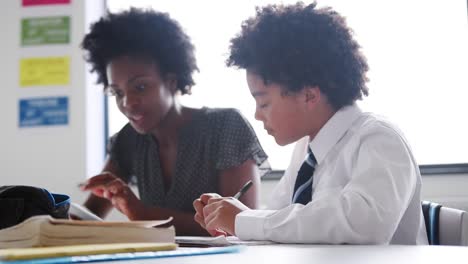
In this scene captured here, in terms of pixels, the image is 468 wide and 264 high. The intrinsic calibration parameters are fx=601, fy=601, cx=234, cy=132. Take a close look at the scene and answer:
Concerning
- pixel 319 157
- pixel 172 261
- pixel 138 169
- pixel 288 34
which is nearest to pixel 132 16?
pixel 138 169

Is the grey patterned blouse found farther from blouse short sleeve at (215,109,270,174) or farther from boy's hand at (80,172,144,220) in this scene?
boy's hand at (80,172,144,220)

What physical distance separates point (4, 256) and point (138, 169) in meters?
1.29

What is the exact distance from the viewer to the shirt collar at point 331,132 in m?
1.14

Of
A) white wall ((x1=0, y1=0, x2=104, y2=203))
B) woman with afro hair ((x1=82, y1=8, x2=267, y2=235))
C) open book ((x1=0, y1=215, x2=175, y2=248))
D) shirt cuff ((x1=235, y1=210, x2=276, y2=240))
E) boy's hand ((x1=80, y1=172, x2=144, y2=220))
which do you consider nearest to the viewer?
open book ((x1=0, y1=215, x2=175, y2=248))

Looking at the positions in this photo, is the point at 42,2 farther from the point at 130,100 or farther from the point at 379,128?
the point at 379,128

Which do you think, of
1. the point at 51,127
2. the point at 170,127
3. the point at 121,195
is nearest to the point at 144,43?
the point at 170,127

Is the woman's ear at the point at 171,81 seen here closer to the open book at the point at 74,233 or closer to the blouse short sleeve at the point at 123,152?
the blouse short sleeve at the point at 123,152

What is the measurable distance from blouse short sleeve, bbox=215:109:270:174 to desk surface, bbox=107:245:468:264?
917mm

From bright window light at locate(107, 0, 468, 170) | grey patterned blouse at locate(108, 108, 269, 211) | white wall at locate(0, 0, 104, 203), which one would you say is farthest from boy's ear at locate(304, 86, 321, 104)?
white wall at locate(0, 0, 104, 203)

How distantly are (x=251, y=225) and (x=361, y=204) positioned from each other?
0.56 ft

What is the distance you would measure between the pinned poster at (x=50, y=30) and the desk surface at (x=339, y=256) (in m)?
1.80

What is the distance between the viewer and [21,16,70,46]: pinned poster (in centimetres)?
231

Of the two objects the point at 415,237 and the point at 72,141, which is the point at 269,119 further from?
the point at 72,141

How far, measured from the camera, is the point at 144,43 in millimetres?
1870
